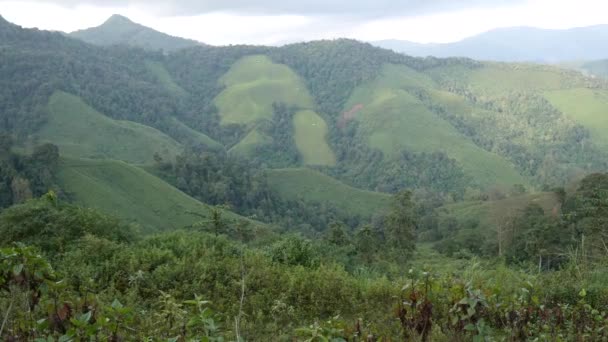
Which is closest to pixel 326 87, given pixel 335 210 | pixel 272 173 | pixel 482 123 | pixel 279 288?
pixel 482 123

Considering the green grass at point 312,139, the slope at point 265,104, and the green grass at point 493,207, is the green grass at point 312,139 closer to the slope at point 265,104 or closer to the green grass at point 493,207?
the slope at point 265,104

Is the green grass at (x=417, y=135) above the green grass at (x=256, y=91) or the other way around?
the other way around

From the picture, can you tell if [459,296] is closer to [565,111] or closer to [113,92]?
[113,92]

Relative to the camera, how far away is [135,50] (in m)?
176

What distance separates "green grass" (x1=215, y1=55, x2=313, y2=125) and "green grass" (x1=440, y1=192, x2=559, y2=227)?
247 feet

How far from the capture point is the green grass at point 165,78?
162m

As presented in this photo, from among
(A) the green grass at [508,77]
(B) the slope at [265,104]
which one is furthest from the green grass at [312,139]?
(A) the green grass at [508,77]

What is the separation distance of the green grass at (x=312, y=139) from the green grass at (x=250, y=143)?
985 centimetres

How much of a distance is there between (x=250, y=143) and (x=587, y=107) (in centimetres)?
9481

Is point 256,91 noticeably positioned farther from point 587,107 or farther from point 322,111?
point 587,107

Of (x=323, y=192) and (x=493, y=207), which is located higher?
(x=493, y=207)

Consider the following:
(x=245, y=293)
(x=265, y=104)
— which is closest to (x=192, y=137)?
(x=265, y=104)

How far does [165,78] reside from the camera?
17238cm

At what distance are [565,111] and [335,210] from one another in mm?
93041
